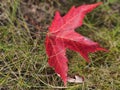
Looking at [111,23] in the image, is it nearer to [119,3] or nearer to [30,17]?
[119,3]

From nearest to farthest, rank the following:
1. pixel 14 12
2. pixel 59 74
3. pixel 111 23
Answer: pixel 59 74
pixel 14 12
pixel 111 23

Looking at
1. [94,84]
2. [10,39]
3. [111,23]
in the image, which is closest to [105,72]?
[94,84]

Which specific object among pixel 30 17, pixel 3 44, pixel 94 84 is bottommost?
pixel 94 84

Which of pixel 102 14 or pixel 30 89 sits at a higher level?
pixel 102 14
